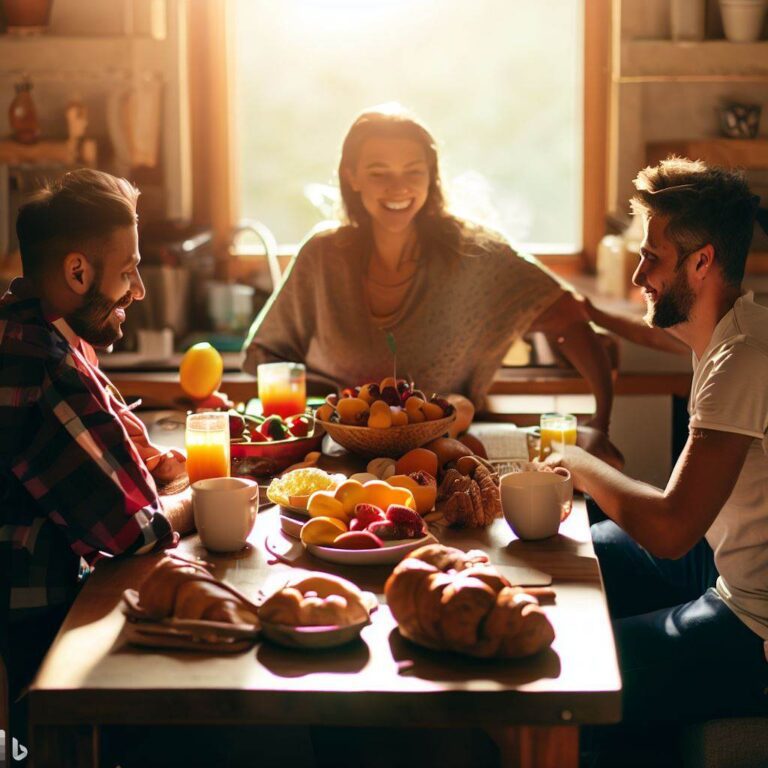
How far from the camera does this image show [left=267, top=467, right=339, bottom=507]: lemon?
1.88 metres

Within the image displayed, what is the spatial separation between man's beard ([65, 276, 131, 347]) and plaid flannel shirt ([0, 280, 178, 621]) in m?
0.10

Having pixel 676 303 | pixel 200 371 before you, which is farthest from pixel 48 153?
pixel 676 303

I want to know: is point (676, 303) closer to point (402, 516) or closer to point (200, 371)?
point (402, 516)

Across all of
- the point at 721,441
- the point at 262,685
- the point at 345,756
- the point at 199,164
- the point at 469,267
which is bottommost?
the point at 345,756

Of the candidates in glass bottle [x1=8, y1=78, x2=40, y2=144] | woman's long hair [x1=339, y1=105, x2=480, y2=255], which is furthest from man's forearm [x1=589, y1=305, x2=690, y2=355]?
glass bottle [x1=8, y1=78, x2=40, y2=144]

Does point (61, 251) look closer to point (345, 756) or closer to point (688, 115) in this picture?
→ point (345, 756)

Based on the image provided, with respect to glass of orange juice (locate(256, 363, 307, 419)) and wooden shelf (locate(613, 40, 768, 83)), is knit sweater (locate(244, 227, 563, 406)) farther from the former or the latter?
wooden shelf (locate(613, 40, 768, 83))

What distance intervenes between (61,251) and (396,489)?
619 millimetres

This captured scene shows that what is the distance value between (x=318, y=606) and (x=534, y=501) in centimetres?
48

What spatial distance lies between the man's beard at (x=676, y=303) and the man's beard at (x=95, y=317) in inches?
34.3

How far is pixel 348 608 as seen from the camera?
141cm

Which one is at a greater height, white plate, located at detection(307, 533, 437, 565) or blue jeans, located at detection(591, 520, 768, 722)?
white plate, located at detection(307, 533, 437, 565)

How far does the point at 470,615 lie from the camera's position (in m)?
1.34

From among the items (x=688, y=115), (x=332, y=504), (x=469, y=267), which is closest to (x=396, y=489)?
(x=332, y=504)
